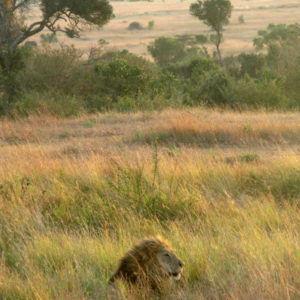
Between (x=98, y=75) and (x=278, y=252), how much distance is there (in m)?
16.2

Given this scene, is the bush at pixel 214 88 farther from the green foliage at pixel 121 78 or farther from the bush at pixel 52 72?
the bush at pixel 52 72

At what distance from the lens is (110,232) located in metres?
5.10

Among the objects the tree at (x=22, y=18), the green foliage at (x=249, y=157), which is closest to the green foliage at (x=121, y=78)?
the tree at (x=22, y=18)

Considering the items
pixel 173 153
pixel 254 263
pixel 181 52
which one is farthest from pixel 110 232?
pixel 181 52

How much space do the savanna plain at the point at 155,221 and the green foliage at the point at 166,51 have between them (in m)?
33.5

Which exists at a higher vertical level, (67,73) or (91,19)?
(91,19)

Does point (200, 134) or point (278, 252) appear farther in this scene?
point (200, 134)

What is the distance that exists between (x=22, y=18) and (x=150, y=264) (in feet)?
69.7

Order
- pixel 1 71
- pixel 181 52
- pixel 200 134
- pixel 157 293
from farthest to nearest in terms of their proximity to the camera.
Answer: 1. pixel 181 52
2. pixel 1 71
3. pixel 200 134
4. pixel 157 293

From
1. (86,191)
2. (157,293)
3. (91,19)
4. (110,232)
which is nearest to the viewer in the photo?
(157,293)

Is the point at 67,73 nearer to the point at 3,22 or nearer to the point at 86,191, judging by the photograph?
the point at 3,22

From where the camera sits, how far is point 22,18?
2252 cm

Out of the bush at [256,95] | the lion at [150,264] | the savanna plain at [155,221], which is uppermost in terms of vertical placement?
the lion at [150,264]

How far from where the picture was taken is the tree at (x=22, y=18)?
18953 millimetres
